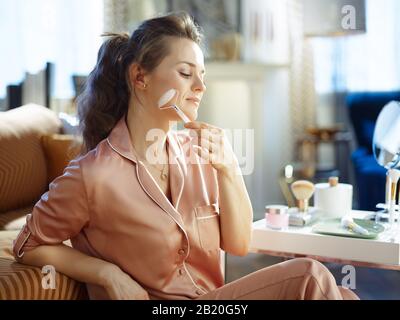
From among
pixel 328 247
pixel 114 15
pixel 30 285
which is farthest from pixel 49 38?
pixel 30 285

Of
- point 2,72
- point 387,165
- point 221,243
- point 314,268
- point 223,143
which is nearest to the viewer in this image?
point 314,268

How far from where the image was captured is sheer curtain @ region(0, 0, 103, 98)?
13.2 feet

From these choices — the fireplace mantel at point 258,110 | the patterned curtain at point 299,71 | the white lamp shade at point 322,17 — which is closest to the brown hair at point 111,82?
the white lamp shade at point 322,17

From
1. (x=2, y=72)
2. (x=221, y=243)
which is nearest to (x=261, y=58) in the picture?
(x=2, y=72)

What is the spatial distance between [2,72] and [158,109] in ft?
9.97

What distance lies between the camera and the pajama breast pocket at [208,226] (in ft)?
4.24

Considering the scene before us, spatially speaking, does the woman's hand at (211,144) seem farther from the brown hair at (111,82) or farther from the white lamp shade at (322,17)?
the white lamp shade at (322,17)

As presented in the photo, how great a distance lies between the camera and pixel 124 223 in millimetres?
1202

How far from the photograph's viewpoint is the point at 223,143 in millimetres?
1233

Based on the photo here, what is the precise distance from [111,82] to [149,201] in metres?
0.31

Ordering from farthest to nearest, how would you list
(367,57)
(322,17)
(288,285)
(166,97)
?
1. (367,57)
2. (322,17)
3. (166,97)
4. (288,285)

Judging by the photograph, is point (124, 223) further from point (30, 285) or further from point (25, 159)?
point (25, 159)

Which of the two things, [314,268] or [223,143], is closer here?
[314,268]

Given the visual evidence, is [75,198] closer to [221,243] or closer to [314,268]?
[221,243]
